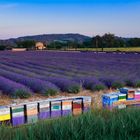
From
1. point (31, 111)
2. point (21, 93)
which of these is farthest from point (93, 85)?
point (31, 111)

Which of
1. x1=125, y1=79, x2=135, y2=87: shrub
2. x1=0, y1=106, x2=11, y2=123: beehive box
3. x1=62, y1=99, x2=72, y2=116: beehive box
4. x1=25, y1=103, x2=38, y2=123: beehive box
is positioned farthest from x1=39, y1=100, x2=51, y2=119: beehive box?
x1=125, y1=79, x2=135, y2=87: shrub

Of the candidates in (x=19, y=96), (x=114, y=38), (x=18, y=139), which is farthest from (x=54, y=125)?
(x=114, y=38)

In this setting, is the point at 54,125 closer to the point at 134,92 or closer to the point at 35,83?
the point at 134,92

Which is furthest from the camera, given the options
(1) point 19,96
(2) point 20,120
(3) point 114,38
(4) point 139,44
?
(3) point 114,38

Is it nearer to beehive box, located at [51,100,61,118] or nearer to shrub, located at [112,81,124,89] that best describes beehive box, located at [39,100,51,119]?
beehive box, located at [51,100,61,118]

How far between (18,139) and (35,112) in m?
3.39

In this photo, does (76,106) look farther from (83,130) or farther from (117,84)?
(117,84)

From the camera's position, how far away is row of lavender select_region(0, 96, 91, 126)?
7.02 metres

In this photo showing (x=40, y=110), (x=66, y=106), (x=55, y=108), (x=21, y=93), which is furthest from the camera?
(x=21, y=93)

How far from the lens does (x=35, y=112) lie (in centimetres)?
741

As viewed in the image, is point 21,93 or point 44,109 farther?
point 21,93

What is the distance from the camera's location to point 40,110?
7.55m

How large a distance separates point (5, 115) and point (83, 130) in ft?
9.53

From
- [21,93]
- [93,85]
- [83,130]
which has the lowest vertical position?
[93,85]
